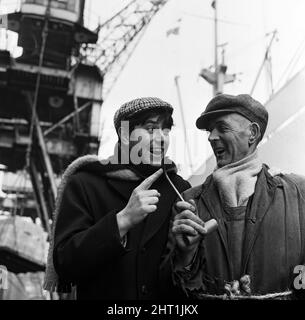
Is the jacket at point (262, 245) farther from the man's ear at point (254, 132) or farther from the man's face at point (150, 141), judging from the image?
the man's face at point (150, 141)

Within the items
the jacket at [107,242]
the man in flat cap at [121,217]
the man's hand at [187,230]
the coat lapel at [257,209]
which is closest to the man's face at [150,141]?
the man in flat cap at [121,217]

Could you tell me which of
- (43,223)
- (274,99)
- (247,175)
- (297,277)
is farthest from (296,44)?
(43,223)

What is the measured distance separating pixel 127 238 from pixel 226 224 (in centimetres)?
48

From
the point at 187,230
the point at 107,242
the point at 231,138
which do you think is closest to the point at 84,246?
the point at 107,242

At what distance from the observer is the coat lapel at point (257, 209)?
2070 mm

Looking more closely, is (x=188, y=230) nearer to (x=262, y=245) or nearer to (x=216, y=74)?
(x=262, y=245)

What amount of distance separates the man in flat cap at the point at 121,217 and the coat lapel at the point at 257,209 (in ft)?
1.23

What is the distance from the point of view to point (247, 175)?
2.17m

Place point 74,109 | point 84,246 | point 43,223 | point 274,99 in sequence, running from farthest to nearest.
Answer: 1. point 43,223
2. point 74,109
3. point 274,99
4. point 84,246

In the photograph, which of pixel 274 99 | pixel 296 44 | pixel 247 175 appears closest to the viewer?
pixel 247 175

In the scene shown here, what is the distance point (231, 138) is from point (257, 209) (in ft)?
1.18

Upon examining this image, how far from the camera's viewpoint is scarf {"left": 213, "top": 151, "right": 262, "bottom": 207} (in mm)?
2164

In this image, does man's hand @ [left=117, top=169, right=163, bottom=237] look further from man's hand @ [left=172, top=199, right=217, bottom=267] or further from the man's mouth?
the man's mouth

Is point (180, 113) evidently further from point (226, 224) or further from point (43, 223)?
point (43, 223)
